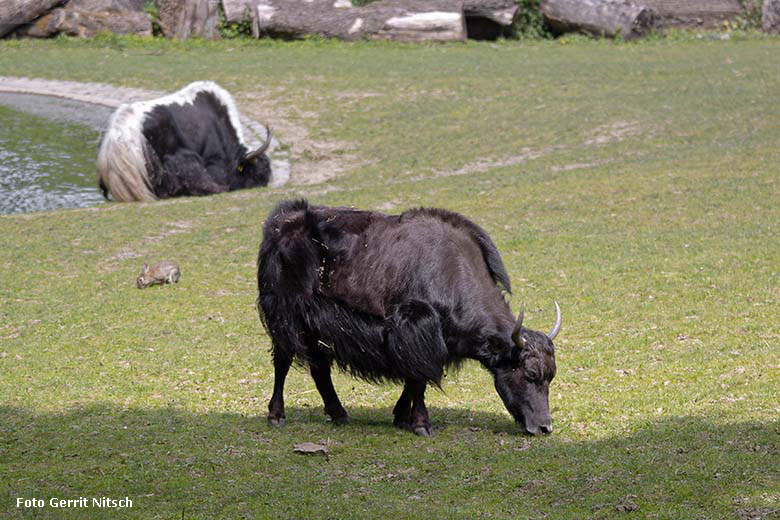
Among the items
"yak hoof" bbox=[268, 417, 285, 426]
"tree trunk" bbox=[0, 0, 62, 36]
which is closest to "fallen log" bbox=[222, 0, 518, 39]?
"tree trunk" bbox=[0, 0, 62, 36]

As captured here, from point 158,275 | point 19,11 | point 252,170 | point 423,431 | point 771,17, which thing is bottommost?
point 252,170

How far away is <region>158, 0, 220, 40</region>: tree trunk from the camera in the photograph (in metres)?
27.1

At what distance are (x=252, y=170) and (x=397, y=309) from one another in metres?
11.1

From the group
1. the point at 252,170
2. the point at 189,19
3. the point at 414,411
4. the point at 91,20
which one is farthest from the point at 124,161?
the point at 91,20

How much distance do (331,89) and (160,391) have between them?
15.1 meters

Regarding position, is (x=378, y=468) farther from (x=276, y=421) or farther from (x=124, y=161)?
(x=124, y=161)

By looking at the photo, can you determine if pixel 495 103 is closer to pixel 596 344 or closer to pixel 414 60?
pixel 414 60

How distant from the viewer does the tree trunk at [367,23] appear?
26.9 metres

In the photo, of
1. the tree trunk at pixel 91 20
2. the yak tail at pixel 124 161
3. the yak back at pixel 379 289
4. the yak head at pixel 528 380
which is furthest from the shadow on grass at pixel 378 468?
the tree trunk at pixel 91 20

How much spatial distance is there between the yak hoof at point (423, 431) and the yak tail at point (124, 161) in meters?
10.4

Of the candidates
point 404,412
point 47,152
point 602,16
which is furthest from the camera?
point 602,16

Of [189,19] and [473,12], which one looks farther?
[473,12]

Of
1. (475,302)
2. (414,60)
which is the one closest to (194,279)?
(475,302)

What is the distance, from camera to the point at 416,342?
6.71m
